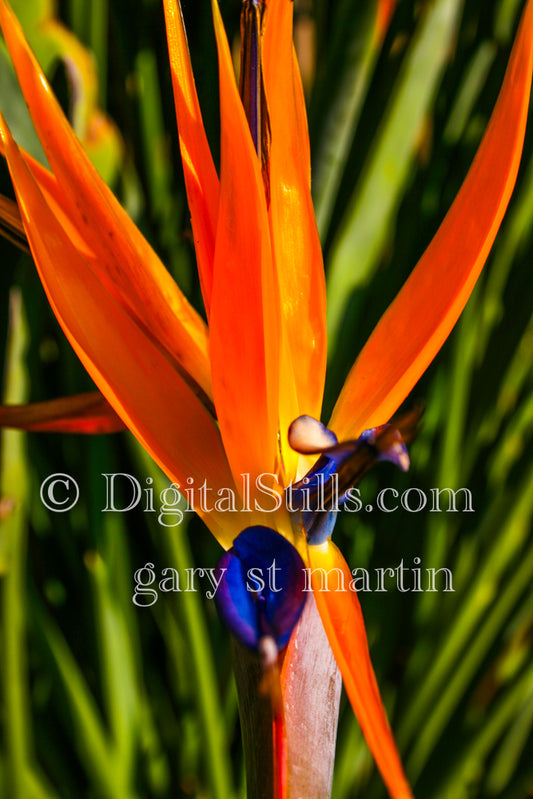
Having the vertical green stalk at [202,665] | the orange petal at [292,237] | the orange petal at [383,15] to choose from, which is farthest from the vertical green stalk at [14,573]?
the orange petal at [383,15]

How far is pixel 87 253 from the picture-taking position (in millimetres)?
307

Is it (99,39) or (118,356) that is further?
(99,39)

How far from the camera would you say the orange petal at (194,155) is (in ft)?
1.06

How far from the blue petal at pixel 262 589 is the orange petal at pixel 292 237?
6 cm

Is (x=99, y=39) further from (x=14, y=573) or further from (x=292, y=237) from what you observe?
→ (x=14, y=573)

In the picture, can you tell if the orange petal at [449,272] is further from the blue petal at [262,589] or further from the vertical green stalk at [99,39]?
the vertical green stalk at [99,39]

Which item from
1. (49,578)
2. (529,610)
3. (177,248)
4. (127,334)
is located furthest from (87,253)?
(529,610)

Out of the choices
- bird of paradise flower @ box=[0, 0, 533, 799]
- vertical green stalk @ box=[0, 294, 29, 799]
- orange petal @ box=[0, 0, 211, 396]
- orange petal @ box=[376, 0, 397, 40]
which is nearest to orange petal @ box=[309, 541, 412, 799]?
bird of paradise flower @ box=[0, 0, 533, 799]

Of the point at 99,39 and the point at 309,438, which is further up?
the point at 99,39

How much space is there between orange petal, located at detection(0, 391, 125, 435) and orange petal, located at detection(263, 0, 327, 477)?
0.09 metres

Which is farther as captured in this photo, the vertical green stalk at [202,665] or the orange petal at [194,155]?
the vertical green stalk at [202,665]

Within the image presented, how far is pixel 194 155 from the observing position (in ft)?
1.08

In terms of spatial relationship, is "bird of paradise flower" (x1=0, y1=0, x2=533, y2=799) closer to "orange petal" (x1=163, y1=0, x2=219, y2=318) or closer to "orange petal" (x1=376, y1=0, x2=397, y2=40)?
"orange petal" (x1=163, y1=0, x2=219, y2=318)

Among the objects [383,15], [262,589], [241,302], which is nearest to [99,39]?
[383,15]
